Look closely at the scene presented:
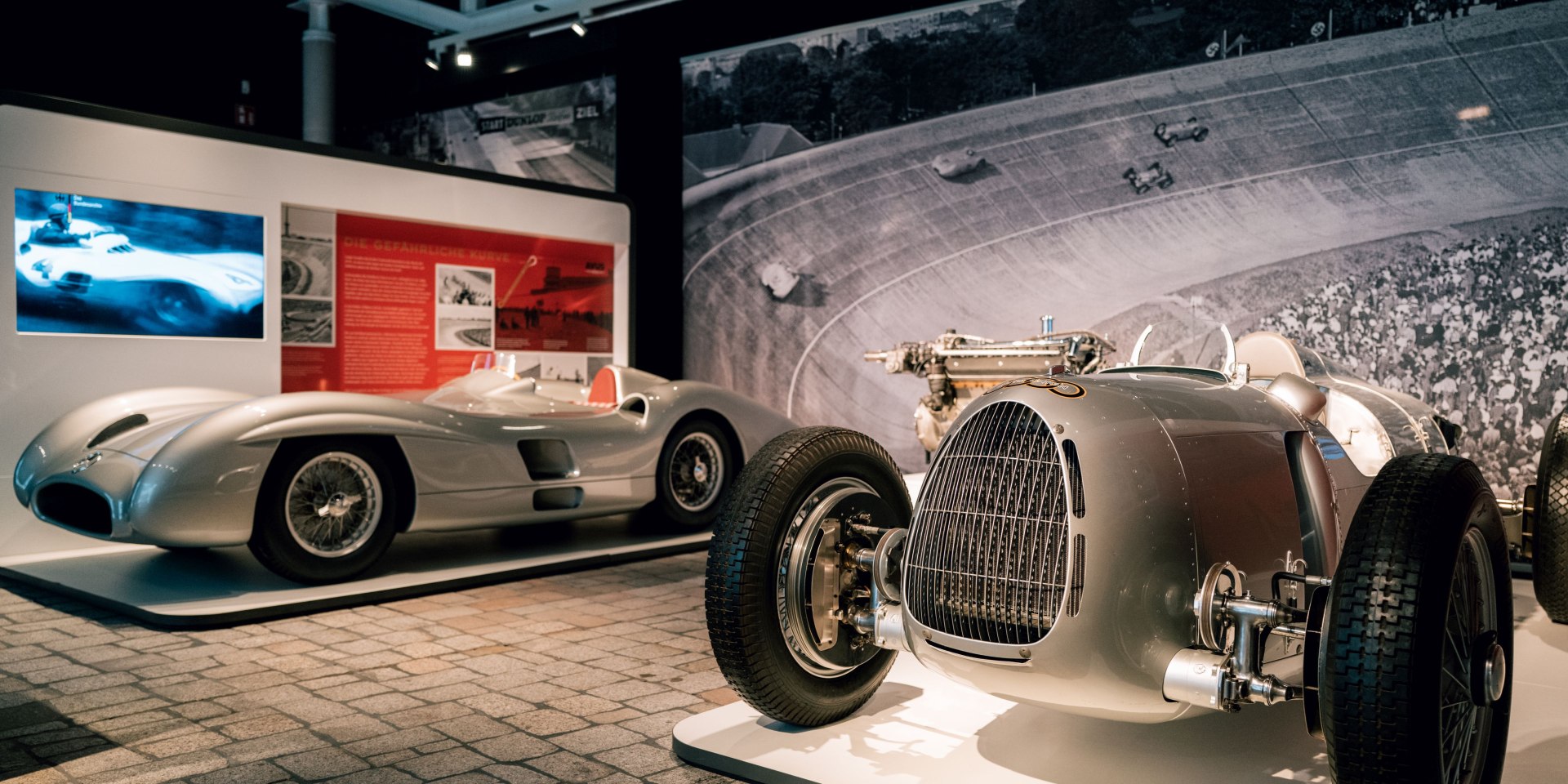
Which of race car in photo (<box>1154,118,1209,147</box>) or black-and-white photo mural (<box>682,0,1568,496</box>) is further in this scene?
race car in photo (<box>1154,118,1209,147</box>)

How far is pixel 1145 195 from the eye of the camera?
8.31m

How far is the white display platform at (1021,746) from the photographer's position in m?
2.76

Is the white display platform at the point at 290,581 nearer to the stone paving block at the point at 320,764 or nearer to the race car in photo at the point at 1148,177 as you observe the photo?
the stone paving block at the point at 320,764

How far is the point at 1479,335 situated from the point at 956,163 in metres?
4.03

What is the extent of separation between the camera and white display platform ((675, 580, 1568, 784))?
9.07 ft

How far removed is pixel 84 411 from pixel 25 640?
1.67 m

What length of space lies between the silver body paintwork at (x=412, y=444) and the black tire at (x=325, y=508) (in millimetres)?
80

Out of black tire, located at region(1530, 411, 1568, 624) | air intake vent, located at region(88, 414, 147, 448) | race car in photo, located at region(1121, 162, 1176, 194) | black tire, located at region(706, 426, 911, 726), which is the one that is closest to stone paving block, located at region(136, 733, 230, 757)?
black tire, located at region(706, 426, 911, 726)

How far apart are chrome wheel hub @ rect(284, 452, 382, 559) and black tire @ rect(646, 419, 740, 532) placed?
1.83 metres

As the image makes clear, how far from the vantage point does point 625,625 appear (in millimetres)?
4695

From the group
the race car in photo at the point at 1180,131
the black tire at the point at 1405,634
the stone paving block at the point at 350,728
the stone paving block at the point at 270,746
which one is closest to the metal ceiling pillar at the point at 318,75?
the race car in photo at the point at 1180,131

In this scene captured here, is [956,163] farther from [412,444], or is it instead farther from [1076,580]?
[1076,580]

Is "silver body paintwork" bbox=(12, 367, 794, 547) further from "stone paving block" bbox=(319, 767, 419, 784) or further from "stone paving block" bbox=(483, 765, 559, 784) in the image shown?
"stone paving block" bbox=(483, 765, 559, 784)

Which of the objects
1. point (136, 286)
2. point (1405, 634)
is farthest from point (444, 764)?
point (136, 286)
